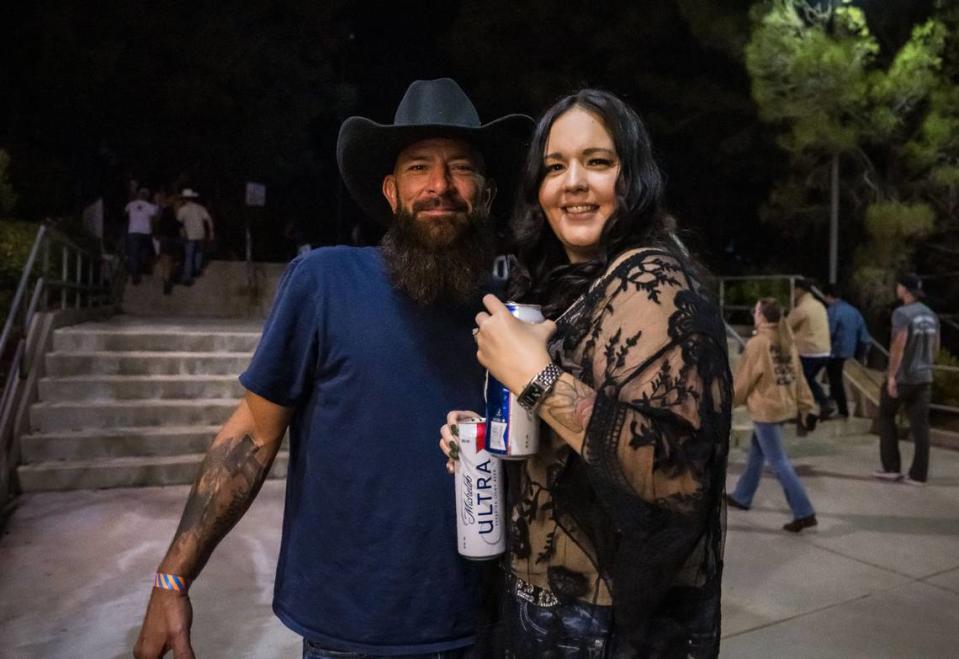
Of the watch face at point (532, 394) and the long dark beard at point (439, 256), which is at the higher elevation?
the long dark beard at point (439, 256)

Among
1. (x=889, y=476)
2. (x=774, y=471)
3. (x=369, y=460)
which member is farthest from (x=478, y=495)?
(x=889, y=476)

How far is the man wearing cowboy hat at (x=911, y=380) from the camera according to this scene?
6.35m

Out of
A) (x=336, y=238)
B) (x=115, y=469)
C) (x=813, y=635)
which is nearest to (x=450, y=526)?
(x=813, y=635)

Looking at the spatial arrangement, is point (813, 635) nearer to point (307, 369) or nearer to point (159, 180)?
point (307, 369)

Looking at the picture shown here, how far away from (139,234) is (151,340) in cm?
484

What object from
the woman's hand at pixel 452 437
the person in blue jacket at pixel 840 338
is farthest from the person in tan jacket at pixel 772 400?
the woman's hand at pixel 452 437

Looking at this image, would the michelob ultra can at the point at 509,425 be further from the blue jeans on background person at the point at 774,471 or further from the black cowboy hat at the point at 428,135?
the blue jeans on background person at the point at 774,471

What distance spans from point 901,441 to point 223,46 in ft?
41.6

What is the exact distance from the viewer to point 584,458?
1.16 m

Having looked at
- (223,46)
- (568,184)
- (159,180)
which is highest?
(223,46)

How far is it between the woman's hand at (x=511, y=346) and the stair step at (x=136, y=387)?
5601 mm

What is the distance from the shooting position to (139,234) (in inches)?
439

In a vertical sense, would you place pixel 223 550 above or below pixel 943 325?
below

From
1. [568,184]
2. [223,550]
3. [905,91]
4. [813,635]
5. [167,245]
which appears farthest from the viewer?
[167,245]
